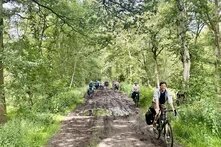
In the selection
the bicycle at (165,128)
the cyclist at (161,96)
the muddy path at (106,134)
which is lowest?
Result: the muddy path at (106,134)

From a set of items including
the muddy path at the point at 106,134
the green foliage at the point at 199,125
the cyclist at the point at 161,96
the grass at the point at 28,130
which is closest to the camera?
the green foliage at the point at 199,125

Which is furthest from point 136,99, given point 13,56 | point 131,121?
point 13,56

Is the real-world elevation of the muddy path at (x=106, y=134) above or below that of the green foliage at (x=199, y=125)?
below

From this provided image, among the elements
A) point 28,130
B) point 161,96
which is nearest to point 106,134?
point 28,130

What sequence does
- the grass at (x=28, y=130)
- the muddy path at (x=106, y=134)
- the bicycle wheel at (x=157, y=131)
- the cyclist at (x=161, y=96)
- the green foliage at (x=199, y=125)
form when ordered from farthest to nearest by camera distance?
the muddy path at (x=106, y=134) → the bicycle wheel at (x=157, y=131) → the cyclist at (x=161, y=96) → the grass at (x=28, y=130) → the green foliage at (x=199, y=125)

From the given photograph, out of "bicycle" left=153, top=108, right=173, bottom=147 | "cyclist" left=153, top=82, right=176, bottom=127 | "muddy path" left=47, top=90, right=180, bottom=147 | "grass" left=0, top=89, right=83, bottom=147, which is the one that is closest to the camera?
"bicycle" left=153, top=108, right=173, bottom=147

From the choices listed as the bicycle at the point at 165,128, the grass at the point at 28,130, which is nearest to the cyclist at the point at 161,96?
the bicycle at the point at 165,128

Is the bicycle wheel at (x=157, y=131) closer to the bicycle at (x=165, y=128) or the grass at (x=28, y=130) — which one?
the bicycle at (x=165, y=128)

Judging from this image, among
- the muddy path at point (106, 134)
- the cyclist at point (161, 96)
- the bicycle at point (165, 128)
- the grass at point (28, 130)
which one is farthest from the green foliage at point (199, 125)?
the grass at point (28, 130)

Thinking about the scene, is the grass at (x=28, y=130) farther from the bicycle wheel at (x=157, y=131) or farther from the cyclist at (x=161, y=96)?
the cyclist at (x=161, y=96)

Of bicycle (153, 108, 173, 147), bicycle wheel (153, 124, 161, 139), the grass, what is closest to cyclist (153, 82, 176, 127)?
bicycle (153, 108, 173, 147)

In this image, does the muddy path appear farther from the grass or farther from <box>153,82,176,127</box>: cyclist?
<box>153,82,176,127</box>: cyclist

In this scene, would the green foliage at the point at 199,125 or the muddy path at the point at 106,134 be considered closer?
the green foliage at the point at 199,125

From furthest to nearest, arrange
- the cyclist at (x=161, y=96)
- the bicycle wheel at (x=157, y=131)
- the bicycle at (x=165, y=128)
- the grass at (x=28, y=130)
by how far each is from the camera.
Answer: the bicycle wheel at (x=157, y=131) < the cyclist at (x=161, y=96) < the grass at (x=28, y=130) < the bicycle at (x=165, y=128)
